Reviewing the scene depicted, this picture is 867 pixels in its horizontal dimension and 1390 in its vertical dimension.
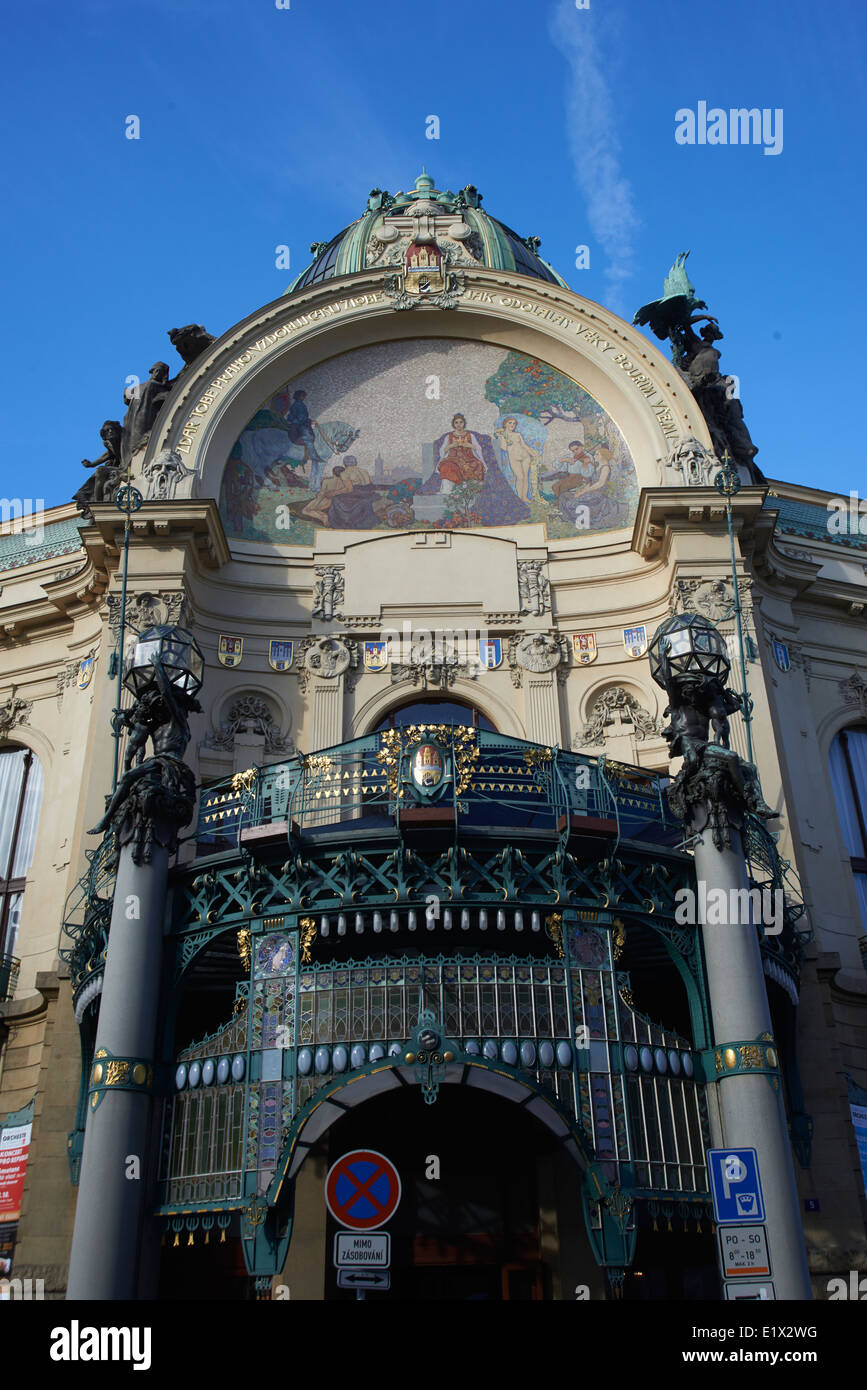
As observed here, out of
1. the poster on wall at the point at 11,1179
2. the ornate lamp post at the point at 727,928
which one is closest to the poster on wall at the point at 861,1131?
the ornate lamp post at the point at 727,928

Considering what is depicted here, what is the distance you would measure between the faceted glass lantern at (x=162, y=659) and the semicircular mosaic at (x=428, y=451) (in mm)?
7447

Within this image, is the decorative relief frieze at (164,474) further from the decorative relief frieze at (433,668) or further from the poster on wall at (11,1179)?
the poster on wall at (11,1179)

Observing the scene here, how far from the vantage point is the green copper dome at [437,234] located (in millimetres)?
25938

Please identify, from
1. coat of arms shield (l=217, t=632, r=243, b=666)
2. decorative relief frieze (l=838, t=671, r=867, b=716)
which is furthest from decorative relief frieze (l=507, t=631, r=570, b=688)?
decorative relief frieze (l=838, t=671, r=867, b=716)

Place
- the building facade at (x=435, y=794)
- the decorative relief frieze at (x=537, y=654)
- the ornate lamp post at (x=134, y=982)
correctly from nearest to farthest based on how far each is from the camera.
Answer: the ornate lamp post at (x=134, y=982) → the building facade at (x=435, y=794) → the decorative relief frieze at (x=537, y=654)

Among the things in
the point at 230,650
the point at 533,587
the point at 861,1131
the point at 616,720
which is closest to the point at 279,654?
the point at 230,650

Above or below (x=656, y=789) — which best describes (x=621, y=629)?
above

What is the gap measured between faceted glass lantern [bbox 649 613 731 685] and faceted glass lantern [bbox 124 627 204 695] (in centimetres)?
594

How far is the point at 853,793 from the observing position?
22.4 m

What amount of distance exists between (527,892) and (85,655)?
11.0 metres
